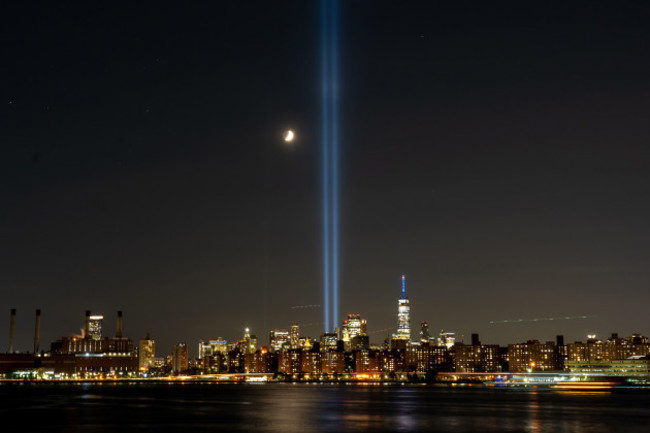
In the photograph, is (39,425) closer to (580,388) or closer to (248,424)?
(248,424)

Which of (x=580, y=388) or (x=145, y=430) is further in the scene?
(x=580, y=388)

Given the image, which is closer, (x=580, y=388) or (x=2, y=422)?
(x=2, y=422)

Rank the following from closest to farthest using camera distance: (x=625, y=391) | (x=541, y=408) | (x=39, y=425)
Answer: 1. (x=39, y=425)
2. (x=541, y=408)
3. (x=625, y=391)

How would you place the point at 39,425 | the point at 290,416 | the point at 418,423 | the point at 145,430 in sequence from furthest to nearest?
the point at 290,416
the point at 418,423
the point at 39,425
the point at 145,430

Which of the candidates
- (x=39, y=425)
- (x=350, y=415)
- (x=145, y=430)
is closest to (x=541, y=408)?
(x=350, y=415)

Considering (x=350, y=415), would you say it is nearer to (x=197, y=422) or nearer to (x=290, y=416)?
(x=290, y=416)

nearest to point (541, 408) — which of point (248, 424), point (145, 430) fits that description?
point (248, 424)

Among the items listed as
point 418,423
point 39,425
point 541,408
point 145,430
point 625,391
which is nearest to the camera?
point 145,430

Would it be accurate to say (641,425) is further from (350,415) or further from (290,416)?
(290,416)
